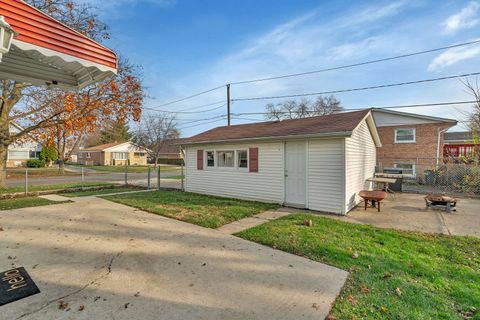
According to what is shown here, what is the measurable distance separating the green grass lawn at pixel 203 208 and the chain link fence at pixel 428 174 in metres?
7.45

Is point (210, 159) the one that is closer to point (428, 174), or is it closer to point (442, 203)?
point (442, 203)

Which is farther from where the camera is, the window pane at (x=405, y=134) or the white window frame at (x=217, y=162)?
the window pane at (x=405, y=134)

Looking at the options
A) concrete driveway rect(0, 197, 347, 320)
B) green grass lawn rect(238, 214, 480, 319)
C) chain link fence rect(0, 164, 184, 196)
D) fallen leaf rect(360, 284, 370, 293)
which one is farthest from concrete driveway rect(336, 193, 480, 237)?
chain link fence rect(0, 164, 184, 196)

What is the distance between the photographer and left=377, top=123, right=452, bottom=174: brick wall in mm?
15281

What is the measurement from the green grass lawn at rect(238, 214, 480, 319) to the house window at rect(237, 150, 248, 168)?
Result: 12.5 feet

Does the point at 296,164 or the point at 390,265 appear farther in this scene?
the point at 296,164

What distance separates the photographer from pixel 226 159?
10.0 meters

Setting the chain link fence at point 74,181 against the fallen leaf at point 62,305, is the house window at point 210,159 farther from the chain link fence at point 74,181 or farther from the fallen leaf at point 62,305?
the fallen leaf at point 62,305

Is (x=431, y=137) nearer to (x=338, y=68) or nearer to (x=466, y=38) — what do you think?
(x=466, y=38)

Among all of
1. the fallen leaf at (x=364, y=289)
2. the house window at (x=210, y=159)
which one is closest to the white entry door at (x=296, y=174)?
the house window at (x=210, y=159)

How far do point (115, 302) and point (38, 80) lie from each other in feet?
14.1

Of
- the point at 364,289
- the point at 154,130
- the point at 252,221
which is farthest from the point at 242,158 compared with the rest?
the point at 154,130

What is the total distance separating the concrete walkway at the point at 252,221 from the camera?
5.46 metres

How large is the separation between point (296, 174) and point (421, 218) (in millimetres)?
3792
